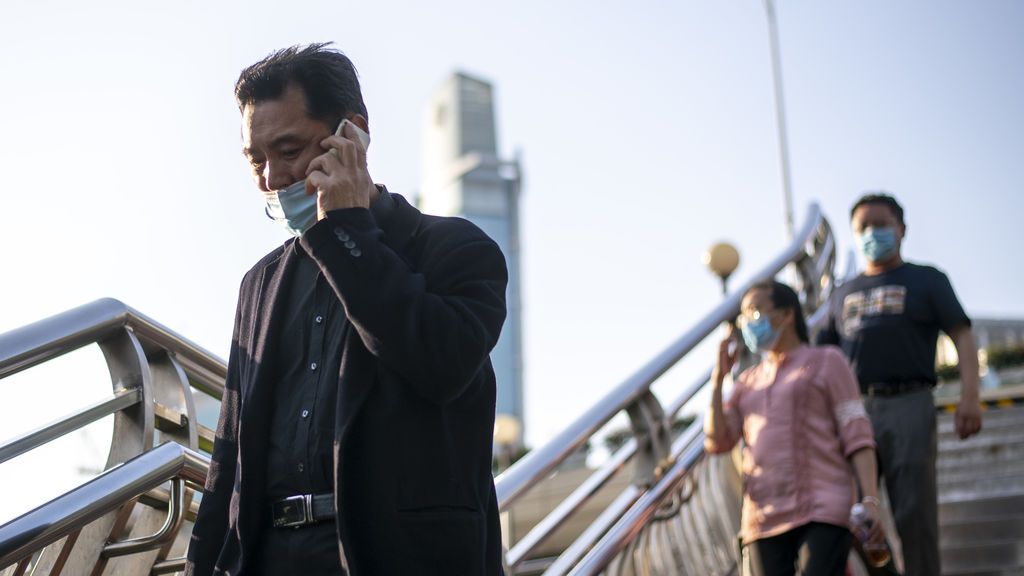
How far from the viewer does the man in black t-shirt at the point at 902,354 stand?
17.9 feet

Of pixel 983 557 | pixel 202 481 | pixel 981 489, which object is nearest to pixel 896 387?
pixel 983 557

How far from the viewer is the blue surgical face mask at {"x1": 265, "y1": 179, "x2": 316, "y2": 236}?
242 centimetres


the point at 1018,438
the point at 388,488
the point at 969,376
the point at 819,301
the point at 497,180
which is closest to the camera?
the point at 388,488

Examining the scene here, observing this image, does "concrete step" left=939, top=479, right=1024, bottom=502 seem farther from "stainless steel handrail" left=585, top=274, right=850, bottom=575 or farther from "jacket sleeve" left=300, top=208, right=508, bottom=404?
"jacket sleeve" left=300, top=208, right=508, bottom=404

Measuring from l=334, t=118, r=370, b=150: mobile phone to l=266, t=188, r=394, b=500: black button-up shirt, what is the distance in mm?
117

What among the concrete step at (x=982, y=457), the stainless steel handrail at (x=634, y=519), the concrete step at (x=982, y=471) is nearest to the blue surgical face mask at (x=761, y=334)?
the stainless steel handrail at (x=634, y=519)

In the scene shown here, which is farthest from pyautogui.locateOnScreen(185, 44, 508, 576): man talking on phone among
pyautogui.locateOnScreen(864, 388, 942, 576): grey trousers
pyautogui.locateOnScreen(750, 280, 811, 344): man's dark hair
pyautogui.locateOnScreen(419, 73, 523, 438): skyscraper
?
pyautogui.locateOnScreen(419, 73, 523, 438): skyscraper

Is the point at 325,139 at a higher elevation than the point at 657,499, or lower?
higher

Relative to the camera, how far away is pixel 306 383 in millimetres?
2438

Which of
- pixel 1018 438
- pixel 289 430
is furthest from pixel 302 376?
pixel 1018 438

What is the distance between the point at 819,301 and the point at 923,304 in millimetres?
2223

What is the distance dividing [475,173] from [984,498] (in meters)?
81.6

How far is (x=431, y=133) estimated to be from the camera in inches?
3708

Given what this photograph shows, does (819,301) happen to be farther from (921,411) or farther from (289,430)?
(289,430)
